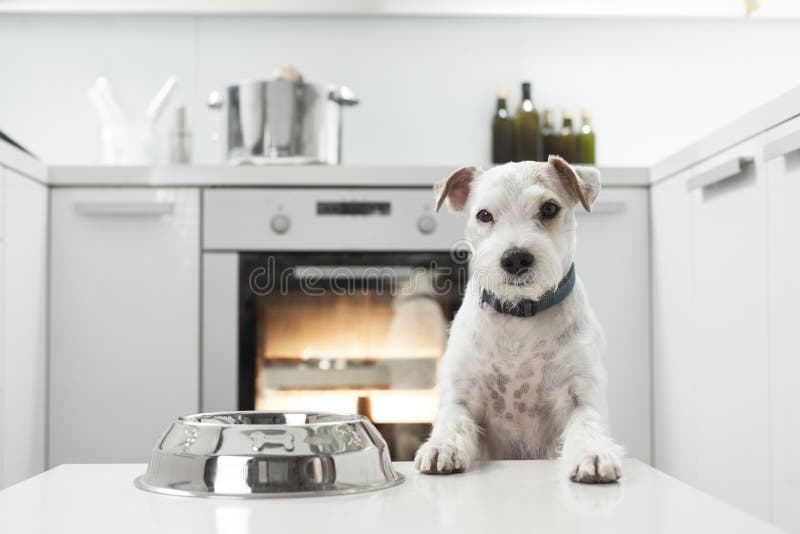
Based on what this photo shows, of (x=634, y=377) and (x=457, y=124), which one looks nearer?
(x=634, y=377)

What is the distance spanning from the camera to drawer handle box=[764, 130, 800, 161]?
1720 millimetres

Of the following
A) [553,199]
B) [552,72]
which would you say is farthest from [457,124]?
[553,199]

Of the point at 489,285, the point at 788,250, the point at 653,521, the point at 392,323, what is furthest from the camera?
the point at 392,323

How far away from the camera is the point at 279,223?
277 centimetres

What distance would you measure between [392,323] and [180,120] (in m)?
1.24

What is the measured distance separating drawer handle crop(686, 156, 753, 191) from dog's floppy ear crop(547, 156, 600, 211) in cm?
55

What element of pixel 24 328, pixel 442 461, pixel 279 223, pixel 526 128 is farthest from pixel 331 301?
pixel 442 461

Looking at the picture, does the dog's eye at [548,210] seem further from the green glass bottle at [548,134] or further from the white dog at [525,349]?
the green glass bottle at [548,134]

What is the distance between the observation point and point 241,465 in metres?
0.65

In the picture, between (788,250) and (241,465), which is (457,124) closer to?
(788,250)

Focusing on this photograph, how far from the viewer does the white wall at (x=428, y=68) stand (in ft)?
11.5

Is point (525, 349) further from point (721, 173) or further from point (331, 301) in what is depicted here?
point (331, 301)

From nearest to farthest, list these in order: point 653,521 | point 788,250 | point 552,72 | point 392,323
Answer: point 653,521 < point 788,250 < point 392,323 < point 552,72

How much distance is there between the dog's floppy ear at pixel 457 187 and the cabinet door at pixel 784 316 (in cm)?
65
